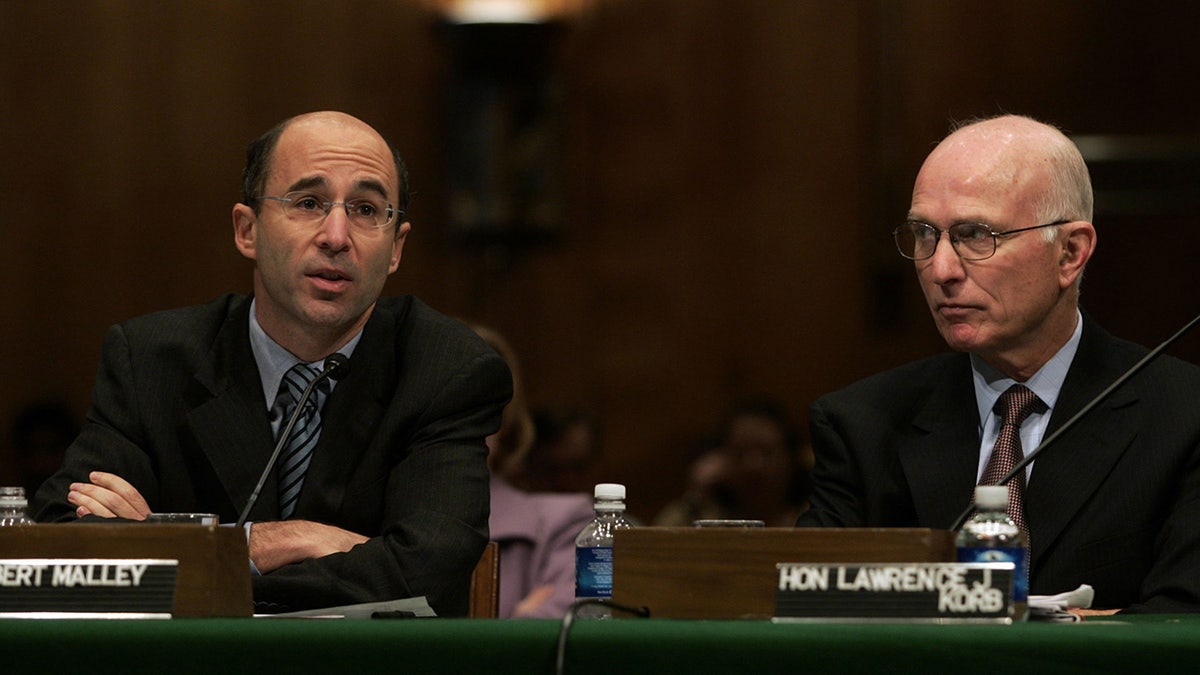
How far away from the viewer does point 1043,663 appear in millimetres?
1723

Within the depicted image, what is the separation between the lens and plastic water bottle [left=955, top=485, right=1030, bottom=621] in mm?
1986

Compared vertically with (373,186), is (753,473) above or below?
below

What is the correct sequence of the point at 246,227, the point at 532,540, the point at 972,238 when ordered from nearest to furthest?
the point at 972,238 < the point at 246,227 < the point at 532,540

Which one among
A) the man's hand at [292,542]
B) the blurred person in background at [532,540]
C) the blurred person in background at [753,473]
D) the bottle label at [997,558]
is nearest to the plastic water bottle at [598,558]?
the man's hand at [292,542]

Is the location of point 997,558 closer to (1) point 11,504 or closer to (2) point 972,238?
(2) point 972,238

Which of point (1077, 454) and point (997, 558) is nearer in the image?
point (997, 558)

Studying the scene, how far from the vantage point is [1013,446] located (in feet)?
9.57

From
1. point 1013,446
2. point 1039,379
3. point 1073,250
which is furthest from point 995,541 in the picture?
point 1073,250

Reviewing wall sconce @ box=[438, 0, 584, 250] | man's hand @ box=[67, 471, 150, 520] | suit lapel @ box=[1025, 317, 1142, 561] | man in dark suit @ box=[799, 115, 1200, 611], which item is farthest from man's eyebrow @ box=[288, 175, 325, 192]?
wall sconce @ box=[438, 0, 584, 250]

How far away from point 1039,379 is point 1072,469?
234 mm

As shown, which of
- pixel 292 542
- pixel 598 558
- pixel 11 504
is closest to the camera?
pixel 11 504

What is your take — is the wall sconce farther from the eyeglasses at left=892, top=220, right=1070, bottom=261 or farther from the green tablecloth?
the green tablecloth

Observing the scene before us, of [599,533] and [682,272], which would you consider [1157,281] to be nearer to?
[682,272]

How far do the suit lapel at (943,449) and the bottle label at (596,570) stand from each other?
618 millimetres
